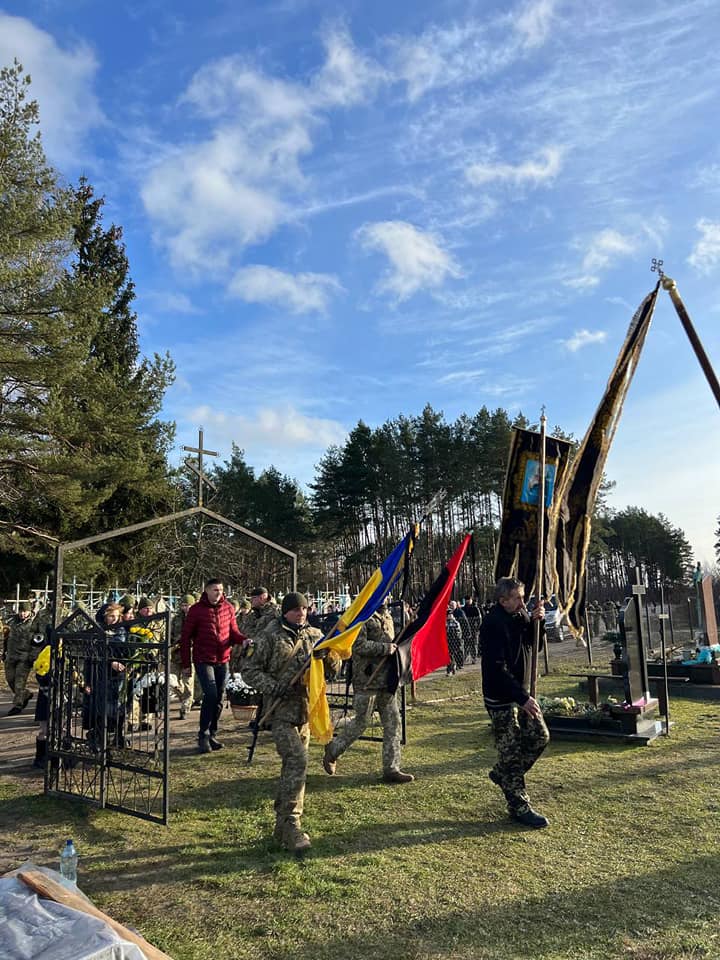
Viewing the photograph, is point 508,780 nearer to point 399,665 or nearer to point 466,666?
point 399,665

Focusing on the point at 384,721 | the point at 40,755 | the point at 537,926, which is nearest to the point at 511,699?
the point at 537,926

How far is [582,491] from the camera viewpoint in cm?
860

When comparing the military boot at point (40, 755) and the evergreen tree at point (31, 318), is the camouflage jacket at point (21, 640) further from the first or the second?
the evergreen tree at point (31, 318)

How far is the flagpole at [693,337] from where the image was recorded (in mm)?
5984

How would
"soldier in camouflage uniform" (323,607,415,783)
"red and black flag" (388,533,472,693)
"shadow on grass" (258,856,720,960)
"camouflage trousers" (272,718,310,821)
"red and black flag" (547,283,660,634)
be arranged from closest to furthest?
"shadow on grass" (258,856,720,960), "camouflage trousers" (272,718,310,821), "soldier in camouflage uniform" (323,607,415,783), "red and black flag" (388,533,472,693), "red and black flag" (547,283,660,634)

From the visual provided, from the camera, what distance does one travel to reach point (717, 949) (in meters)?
3.65

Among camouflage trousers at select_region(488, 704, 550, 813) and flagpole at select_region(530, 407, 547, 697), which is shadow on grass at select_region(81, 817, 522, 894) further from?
flagpole at select_region(530, 407, 547, 697)

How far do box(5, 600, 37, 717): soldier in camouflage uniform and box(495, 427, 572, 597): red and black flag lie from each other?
8.01 metres

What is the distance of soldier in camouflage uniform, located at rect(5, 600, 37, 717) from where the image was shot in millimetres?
11430

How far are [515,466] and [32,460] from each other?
49.3 feet

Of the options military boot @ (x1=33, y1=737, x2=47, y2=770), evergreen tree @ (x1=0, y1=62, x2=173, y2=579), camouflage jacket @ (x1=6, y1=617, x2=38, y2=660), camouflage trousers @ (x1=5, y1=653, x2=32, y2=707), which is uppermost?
evergreen tree @ (x1=0, y1=62, x2=173, y2=579)

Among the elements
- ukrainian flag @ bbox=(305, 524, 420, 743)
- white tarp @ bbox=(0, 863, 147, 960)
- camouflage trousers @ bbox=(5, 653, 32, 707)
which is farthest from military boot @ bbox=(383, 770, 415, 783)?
camouflage trousers @ bbox=(5, 653, 32, 707)

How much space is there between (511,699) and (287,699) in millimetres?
1817

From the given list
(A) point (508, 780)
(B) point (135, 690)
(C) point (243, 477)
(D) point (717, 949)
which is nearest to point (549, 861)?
(A) point (508, 780)
